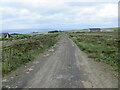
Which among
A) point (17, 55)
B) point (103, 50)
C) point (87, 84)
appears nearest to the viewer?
point (87, 84)

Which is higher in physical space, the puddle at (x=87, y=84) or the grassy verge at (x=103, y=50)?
the grassy verge at (x=103, y=50)

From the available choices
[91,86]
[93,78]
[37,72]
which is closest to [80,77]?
[93,78]

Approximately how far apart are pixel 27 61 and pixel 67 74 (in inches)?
220

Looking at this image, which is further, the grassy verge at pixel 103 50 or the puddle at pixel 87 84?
the grassy verge at pixel 103 50

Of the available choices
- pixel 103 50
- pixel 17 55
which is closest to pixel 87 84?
pixel 17 55

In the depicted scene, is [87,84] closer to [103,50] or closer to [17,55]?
[17,55]

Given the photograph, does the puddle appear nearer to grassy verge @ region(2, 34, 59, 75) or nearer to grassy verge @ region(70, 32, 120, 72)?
grassy verge @ region(70, 32, 120, 72)

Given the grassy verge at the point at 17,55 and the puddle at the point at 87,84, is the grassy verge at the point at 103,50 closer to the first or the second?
the puddle at the point at 87,84

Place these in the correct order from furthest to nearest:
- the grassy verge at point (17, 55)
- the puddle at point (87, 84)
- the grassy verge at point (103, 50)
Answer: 1. the grassy verge at point (103, 50)
2. the grassy verge at point (17, 55)
3. the puddle at point (87, 84)

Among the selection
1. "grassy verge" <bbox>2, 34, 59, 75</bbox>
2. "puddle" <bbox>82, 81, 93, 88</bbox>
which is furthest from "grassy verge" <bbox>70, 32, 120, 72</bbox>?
"grassy verge" <bbox>2, 34, 59, 75</bbox>

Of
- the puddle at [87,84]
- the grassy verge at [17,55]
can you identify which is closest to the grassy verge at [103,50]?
the puddle at [87,84]

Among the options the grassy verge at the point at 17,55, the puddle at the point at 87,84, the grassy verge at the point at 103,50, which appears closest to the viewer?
the puddle at the point at 87,84

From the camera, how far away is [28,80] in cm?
906

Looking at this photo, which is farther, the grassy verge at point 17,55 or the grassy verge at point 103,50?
the grassy verge at point 103,50
